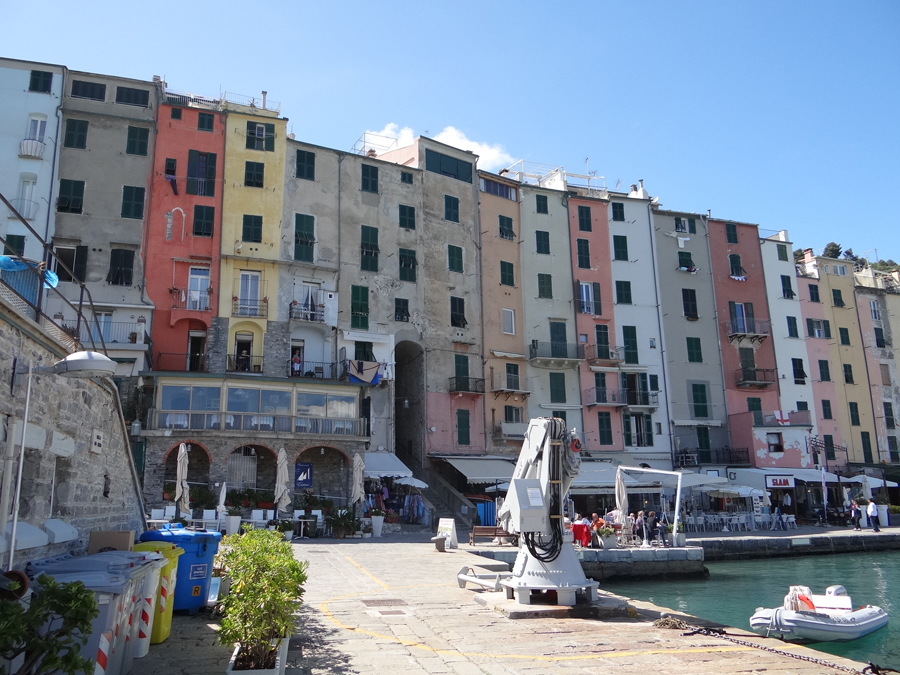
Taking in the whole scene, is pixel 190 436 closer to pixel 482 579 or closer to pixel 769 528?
pixel 482 579

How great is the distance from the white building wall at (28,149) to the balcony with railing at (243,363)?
9.46 m

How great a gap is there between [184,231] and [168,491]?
42.3ft

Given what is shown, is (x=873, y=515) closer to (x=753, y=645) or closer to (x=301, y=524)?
(x=301, y=524)

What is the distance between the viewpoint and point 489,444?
40000 millimetres

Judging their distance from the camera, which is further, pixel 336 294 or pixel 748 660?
pixel 336 294

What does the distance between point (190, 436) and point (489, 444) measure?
16841mm

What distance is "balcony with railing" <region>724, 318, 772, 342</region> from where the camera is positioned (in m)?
47.4

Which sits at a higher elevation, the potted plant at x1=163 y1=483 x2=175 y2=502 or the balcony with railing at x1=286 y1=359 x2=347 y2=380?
the balcony with railing at x1=286 y1=359 x2=347 y2=380

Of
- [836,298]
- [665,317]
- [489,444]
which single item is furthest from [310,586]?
[836,298]

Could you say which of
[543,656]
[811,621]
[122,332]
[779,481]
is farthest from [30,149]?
[779,481]

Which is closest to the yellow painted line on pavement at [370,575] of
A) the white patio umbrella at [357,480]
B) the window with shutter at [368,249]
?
the white patio umbrella at [357,480]

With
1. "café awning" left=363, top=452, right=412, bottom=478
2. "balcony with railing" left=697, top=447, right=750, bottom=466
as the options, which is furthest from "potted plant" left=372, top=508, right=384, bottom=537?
"balcony with railing" left=697, top=447, right=750, bottom=466

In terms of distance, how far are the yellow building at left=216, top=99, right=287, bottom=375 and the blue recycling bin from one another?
2339cm

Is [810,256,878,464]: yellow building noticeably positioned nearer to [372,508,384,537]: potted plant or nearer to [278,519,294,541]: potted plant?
[372,508,384,537]: potted plant
